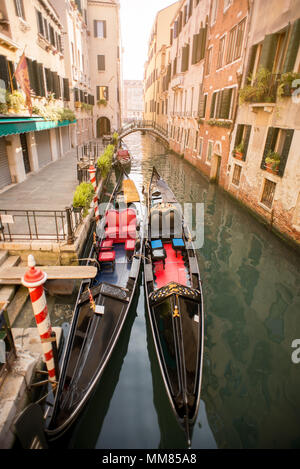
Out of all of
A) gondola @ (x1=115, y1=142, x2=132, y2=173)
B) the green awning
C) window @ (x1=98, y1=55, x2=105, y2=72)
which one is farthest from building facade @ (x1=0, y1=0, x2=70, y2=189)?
window @ (x1=98, y1=55, x2=105, y2=72)

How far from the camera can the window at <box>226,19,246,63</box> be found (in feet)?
37.2

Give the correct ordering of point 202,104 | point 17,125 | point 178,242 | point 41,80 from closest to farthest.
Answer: point 178,242 → point 17,125 → point 41,80 → point 202,104

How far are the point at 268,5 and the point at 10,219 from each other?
10912 millimetres

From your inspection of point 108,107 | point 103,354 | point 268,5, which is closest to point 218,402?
point 103,354

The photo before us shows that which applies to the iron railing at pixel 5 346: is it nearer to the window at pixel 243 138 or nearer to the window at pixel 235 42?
the window at pixel 243 138

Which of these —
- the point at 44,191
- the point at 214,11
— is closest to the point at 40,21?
the point at 44,191

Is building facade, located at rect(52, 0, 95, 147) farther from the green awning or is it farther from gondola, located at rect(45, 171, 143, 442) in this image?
gondola, located at rect(45, 171, 143, 442)

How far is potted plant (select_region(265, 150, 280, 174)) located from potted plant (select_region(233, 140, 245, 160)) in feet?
7.88

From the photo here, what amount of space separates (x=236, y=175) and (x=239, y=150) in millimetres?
1212

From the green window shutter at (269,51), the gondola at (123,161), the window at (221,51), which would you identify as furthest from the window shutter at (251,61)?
the gondola at (123,161)

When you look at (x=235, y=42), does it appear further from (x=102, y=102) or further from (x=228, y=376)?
(x=102, y=102)

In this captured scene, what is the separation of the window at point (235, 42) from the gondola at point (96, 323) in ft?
33.8

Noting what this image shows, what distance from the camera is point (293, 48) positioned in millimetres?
7492
